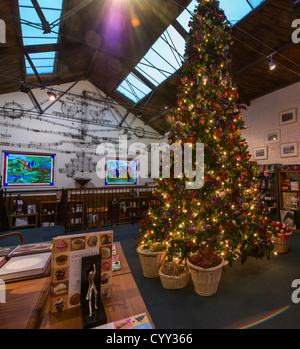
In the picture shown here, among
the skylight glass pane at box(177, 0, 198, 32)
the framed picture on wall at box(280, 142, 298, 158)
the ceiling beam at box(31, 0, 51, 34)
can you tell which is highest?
the skylight glass pane at box(177, 0, 198, 32)

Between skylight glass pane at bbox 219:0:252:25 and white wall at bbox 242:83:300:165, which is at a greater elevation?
skylight glass pane at bbox 219:0:252:25

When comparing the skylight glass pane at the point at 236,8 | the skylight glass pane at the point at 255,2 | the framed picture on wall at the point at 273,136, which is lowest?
the framed picture on wall at the point at 273,136

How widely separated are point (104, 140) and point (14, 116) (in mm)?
3190

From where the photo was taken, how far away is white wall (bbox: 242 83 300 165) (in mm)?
4621

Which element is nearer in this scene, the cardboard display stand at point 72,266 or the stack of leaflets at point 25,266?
the cardboard display stand at point 72,266

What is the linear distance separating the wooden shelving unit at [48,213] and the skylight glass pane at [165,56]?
5.42 meters

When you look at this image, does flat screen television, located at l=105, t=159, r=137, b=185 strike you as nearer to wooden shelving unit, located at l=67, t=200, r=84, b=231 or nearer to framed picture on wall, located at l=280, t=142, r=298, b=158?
wooden shelving unit, located at l=67, t=200, r=84, b=231

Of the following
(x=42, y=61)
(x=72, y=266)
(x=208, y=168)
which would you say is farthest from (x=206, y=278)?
(x=42, y=61)

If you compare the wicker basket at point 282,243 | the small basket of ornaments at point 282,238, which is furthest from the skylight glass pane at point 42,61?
the wicker basket at point 282,243

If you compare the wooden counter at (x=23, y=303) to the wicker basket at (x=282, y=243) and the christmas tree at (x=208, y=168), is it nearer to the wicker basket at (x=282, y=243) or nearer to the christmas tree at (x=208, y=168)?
the christmas tree at (x=208, y=168)

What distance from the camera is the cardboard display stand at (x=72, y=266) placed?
2.40ft

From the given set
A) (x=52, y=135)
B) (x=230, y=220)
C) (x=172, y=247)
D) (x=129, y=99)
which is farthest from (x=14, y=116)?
(x=230, y=220)

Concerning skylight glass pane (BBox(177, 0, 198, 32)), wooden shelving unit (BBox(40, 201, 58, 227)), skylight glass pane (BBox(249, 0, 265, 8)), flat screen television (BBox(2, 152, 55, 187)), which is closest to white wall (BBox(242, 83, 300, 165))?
skylight glass pane (BBox(249, 0, 265, 8))

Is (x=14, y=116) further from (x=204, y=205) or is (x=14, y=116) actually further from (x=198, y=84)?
(x=204, y=205)
